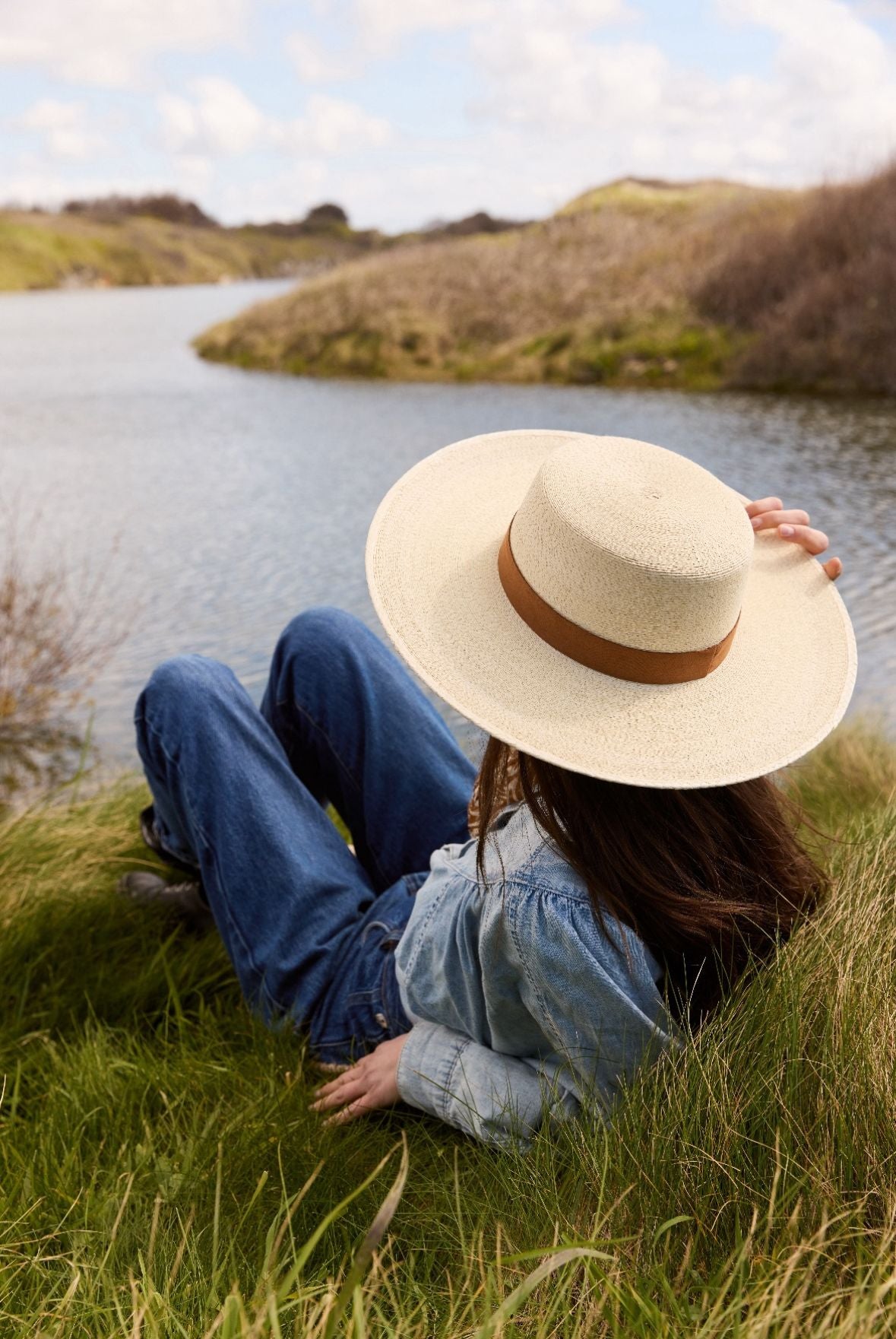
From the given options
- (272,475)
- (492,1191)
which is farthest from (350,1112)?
(272,475)

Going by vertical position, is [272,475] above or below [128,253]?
below

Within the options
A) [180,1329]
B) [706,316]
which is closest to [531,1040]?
[180,1329]

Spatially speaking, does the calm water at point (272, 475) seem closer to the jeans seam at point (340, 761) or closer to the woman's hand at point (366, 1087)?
the jeans seam at point (340, 761)

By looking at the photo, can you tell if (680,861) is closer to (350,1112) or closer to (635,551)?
(635,551)

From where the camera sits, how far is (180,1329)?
0.87m

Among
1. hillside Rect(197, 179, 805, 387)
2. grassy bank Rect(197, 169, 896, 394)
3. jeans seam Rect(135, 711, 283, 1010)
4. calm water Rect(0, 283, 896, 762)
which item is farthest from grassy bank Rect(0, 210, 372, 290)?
jeans seam Rect(135, 711, 283, 1010)

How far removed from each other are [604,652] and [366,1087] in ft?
2.38

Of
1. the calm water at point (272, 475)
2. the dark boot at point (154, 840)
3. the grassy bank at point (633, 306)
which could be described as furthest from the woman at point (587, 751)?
the grassy bank at point (633, 306)

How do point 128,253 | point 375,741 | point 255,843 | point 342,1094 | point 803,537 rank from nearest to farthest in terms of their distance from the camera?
1. point 803,537
2. point 342,1094
3. point 255,843
4. point 375,741
5. point 128,253

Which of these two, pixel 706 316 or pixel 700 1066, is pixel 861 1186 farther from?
pixel 706 316

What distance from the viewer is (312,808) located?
167 cm

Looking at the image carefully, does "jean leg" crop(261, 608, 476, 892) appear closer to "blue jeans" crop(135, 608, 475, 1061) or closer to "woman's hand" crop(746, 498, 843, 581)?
"blue jeans" crop(135, 608, 475, 1061)

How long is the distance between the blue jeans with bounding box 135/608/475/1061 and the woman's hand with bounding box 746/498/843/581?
2.27 ft

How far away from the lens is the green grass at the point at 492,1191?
849 millimetres
